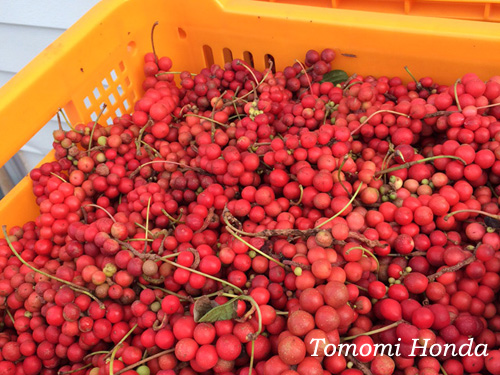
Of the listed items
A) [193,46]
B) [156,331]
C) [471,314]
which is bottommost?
[471,314]

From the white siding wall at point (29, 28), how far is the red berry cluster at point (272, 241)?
0.97 meters

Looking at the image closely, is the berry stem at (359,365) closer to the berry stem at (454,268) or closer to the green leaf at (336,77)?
the berry stem at (454,268)

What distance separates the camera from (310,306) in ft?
2.66

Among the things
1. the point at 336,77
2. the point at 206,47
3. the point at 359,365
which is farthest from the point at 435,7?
the point at 359,365

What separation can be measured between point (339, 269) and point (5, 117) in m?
0.90

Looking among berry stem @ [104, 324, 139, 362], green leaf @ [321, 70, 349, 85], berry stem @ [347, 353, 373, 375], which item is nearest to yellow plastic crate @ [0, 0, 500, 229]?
green leaf @ [321, 70, 349, 85]

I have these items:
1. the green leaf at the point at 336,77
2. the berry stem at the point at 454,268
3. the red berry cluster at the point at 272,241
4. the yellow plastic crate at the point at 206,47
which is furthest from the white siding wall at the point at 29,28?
the berry stem at the point at 454,268

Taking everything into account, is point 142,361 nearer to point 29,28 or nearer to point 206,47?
point 206,47

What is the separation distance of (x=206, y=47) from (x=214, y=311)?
3.47ft

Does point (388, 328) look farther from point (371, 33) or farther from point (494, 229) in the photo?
point (371, 33)

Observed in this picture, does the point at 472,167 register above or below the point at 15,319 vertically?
above

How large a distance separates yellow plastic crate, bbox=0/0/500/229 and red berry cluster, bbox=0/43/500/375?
2.7 inches

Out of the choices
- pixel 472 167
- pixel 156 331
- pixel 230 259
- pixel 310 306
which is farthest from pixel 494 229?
pixel 156 331

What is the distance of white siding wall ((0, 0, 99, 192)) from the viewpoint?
79.4 inches
